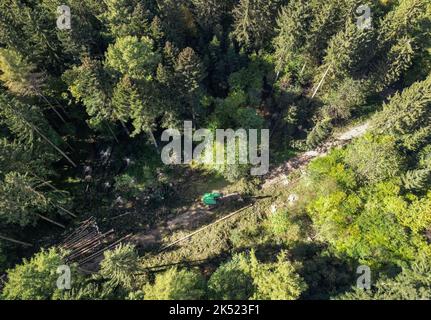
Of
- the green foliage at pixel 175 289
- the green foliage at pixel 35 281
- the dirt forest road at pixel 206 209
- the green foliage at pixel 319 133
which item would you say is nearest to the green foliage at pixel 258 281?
the green foliage at pixel 175 289

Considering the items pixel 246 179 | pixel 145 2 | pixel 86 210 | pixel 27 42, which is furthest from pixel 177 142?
pixel 27 42

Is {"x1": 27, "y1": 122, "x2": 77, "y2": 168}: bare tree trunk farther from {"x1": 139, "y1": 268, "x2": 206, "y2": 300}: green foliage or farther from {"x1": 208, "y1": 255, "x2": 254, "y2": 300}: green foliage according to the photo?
{"x1": 208, "y1": 255, "x2": 254, "y2": 300}: green foliage

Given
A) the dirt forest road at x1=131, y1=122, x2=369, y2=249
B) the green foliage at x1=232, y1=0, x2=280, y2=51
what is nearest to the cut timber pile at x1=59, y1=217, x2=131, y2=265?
the dirt forest road at x1=131, y1=122, x2=369, y2=249

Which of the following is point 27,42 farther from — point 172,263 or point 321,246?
point 321,246

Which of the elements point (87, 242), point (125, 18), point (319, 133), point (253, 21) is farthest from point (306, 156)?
point (87, 242)
